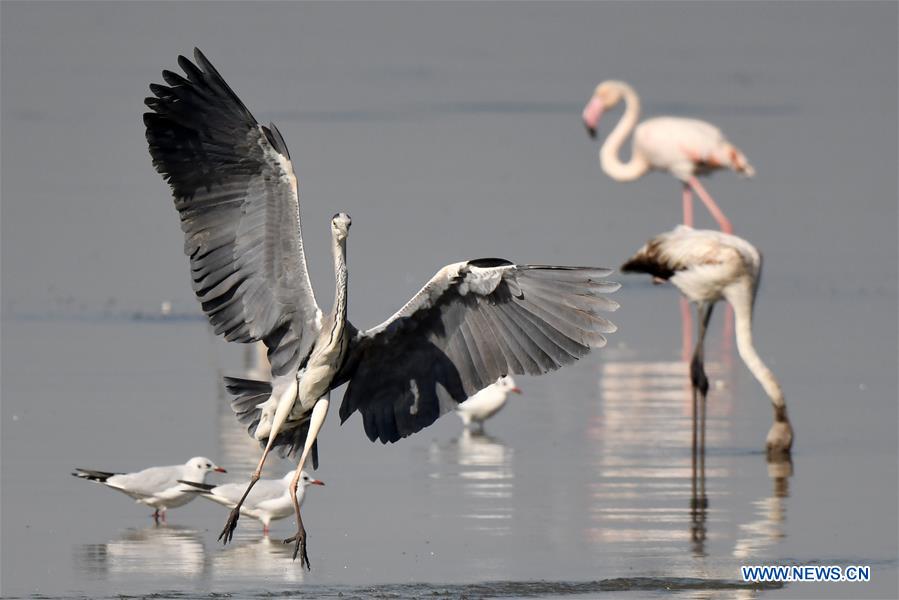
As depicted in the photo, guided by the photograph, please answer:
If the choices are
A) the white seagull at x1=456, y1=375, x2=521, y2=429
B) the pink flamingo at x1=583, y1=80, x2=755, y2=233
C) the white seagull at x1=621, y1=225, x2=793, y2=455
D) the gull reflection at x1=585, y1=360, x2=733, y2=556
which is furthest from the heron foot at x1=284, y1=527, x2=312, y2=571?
the pink flamingo at x1=583, y1=80, x2=755, y2=233

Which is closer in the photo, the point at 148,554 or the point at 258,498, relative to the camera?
the point at 148,554

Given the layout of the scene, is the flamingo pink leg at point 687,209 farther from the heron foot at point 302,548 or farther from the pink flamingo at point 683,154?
the heron foot at point 302,548

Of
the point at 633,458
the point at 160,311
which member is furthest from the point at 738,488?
the point at 160,311

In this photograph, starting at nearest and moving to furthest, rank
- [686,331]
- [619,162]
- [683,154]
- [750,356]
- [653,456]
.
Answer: [653,456]
[750,356]
[686,331]
[683,154]
[619,162]

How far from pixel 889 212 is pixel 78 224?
1018cm

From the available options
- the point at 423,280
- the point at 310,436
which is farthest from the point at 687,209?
the point at 310,436

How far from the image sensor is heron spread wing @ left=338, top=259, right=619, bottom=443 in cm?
980

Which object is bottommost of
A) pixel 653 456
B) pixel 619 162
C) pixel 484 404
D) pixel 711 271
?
pixel 653 456

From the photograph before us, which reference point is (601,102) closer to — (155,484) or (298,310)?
(155,484)

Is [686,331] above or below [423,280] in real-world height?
below

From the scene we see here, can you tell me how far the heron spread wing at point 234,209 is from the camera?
968 cm

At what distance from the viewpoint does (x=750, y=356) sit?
1429cm

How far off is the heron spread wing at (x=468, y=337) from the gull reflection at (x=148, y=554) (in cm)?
112

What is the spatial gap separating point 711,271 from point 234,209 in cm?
568
